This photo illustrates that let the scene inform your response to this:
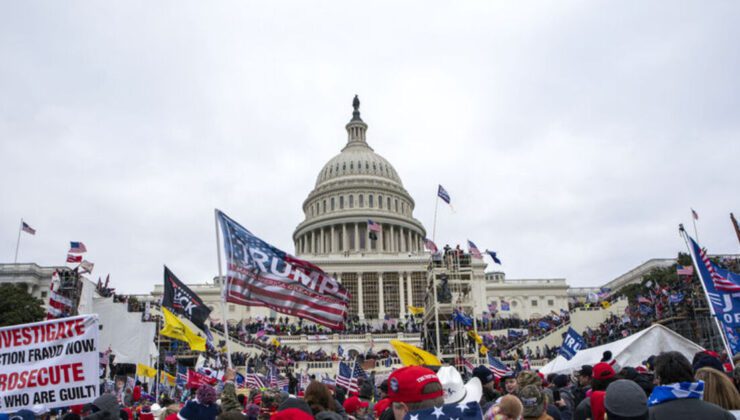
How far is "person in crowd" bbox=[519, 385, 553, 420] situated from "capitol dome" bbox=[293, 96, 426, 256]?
91.4 metres

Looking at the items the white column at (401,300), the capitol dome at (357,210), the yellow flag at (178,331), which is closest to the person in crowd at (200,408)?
the yellow flag at (178,331)

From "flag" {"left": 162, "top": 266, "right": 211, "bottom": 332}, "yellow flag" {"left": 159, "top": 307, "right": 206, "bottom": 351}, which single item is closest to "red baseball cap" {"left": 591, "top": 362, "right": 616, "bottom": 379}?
"flag" {"left": 162, "top": 266, "right": 211, "bottom": 332}

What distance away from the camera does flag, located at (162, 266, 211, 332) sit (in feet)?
57.9

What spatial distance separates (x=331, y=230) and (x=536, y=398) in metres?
102

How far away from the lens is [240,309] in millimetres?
89812

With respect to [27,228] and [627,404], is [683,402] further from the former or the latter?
[27,228]

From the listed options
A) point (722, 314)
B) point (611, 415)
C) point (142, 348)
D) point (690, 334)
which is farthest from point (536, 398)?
point (690, 334)

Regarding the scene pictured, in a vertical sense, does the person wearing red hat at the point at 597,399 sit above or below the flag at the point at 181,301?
below

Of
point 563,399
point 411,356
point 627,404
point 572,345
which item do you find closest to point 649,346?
point 572,345

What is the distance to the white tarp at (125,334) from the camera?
1026 inches

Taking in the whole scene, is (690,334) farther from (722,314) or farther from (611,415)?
(611,415)

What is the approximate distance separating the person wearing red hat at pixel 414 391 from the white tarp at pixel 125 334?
2202 cm

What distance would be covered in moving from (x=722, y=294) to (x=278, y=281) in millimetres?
9890

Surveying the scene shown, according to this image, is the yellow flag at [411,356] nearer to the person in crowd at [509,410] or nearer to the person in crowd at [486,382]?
the person in crowd at [486,382]
